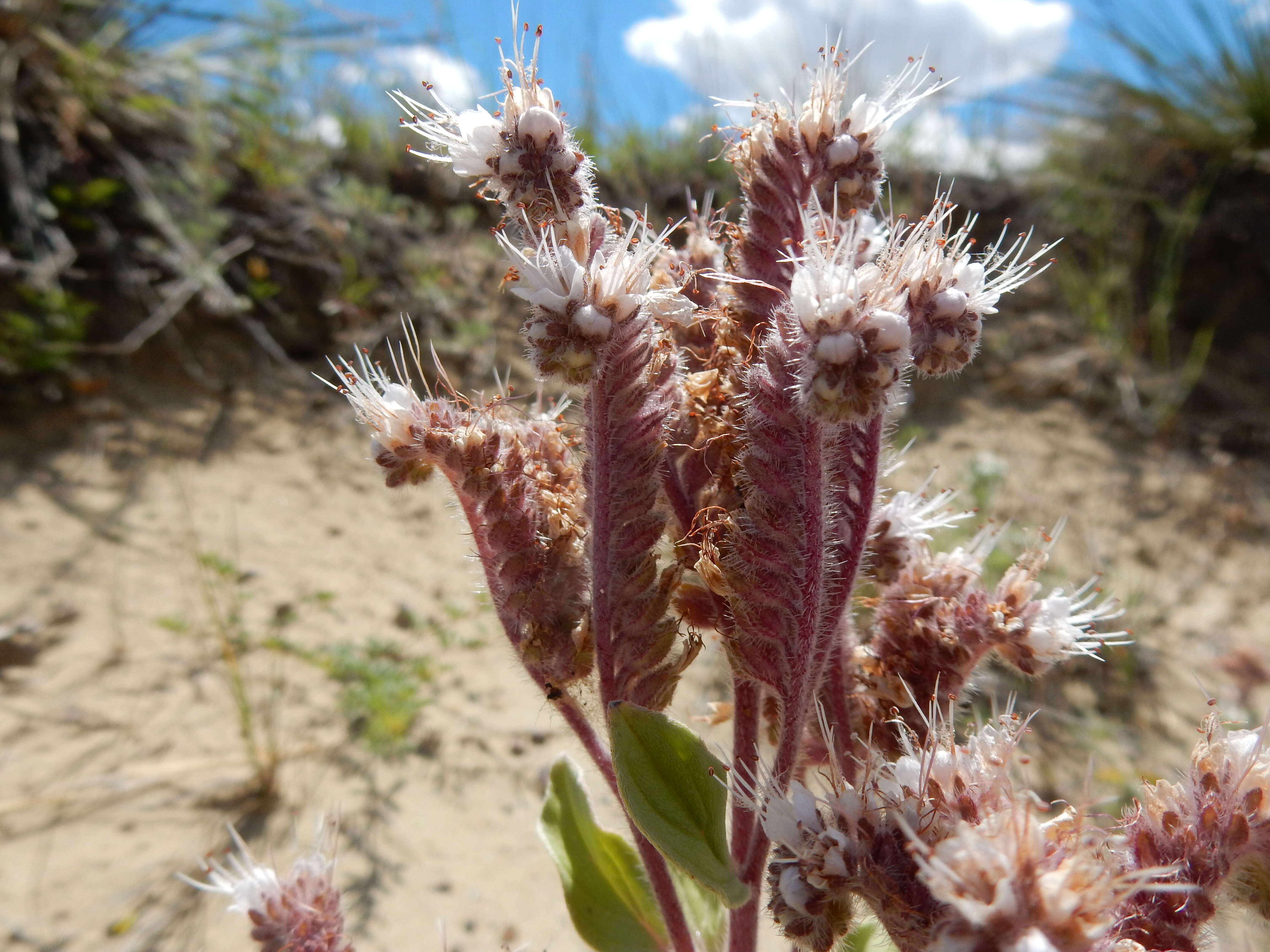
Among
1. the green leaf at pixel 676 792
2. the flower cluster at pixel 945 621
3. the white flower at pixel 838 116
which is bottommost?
the green leaf at pixel 676 792

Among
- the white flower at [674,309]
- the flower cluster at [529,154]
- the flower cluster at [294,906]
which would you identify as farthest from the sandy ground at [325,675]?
the flower cluster at [529,154]

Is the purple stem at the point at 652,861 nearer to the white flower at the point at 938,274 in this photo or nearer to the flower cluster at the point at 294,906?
the flower cluster at the point at 294,906

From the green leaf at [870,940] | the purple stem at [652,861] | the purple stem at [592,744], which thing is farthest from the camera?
the green leaf at [870,940]

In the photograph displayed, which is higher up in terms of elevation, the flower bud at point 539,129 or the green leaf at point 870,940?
the flower bud at point 539,129

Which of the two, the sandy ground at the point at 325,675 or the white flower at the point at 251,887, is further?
the sandy ground at the point at 325,675

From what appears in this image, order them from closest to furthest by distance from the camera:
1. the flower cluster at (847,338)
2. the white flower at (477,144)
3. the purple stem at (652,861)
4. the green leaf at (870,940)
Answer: the flower cluster at (847,338) → the white flower at (477,144) → the purple stem at (652,861) → the green leaf at (870,940)

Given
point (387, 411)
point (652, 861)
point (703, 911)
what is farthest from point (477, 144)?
point (703, 911)

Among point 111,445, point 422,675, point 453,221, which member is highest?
point 453,221

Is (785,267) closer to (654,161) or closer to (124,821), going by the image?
(124,821)

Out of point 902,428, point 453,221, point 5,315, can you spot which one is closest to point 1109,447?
point 902,428
